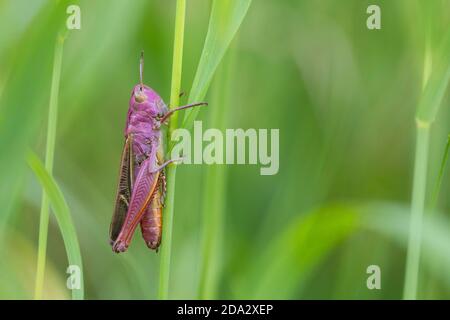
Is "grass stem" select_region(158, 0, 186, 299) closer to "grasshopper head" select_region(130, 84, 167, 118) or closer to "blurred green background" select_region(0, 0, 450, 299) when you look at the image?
"grasshopper head" select_region(130, 84, 167, 118)

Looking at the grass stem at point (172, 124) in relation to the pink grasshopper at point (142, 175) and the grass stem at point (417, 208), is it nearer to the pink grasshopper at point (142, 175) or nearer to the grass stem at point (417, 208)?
the pink grasshopper at point (142, 175)

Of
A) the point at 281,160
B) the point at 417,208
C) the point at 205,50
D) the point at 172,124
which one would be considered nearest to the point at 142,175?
the point at 172,124

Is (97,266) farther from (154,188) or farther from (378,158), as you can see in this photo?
(378,158)

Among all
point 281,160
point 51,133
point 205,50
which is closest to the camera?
point 205,50

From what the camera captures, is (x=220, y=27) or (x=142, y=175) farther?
(x=142, y=175)

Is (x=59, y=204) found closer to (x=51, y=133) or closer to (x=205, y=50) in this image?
(x=51, y=133)

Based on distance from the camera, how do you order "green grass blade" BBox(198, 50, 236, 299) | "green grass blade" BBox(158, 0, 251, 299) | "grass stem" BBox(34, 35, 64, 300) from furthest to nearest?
"green grass blade" BBox(198, 50, 236, 299) → "grass stem" BBox(34, 35, 64, 300) → "green grass blade" BBox(158, 0, 251, 299)

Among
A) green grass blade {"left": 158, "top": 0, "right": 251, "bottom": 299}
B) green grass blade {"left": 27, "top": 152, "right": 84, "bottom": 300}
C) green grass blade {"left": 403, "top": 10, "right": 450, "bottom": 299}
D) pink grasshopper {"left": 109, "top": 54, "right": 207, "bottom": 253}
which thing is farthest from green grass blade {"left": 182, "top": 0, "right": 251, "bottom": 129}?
green grass blade {"left": 403, "top": 10, "right": 450, "bottom": 299}

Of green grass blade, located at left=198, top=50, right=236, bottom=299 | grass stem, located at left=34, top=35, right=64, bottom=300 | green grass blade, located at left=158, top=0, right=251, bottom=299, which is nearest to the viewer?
green grass blade, located at left=158, top=0, right=251, bottom=299

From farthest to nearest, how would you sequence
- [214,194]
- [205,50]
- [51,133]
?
[214,194]
[51,133]
[205,50]

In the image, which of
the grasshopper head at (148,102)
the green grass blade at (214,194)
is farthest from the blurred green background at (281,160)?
the grasshopper head at (148,102)
